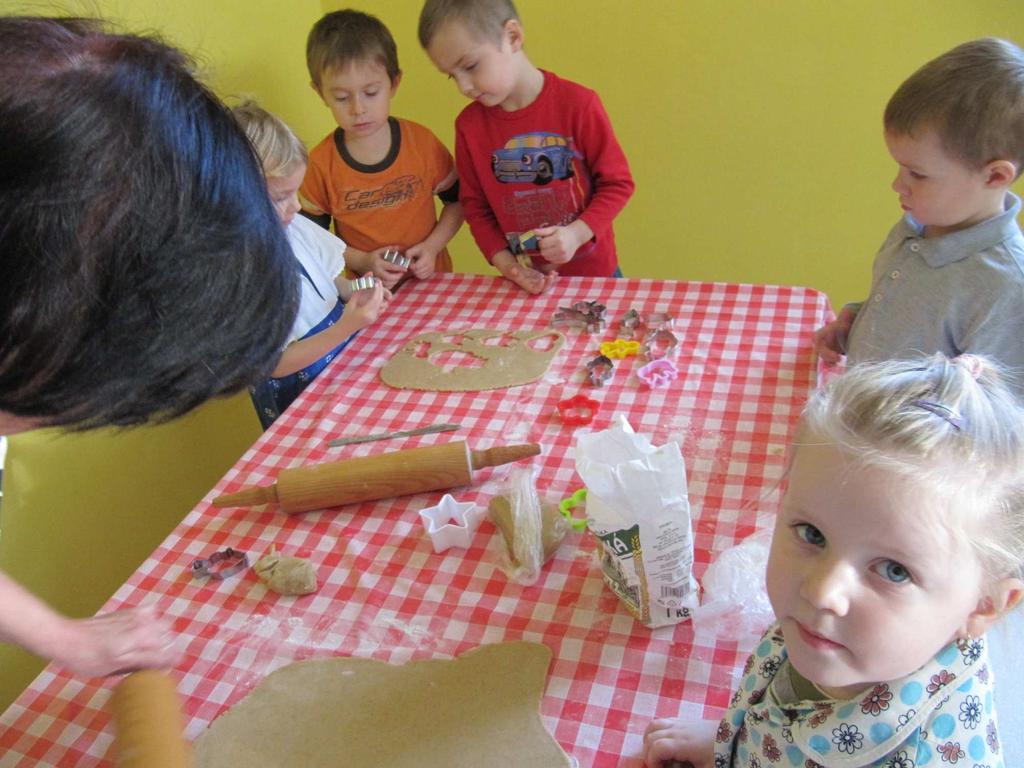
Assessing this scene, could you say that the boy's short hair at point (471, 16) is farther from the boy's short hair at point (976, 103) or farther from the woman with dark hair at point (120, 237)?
the woman with dark hair at point (120, 237)

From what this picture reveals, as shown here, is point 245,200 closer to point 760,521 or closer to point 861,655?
point 861,655

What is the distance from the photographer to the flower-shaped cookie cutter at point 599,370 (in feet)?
4.70

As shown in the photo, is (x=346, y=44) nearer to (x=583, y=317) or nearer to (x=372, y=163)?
(x=372, y=163)

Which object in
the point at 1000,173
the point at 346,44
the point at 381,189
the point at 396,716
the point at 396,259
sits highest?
the point at 346,44

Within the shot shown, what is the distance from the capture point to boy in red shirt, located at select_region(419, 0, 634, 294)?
1799 mm

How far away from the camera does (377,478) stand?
122cm

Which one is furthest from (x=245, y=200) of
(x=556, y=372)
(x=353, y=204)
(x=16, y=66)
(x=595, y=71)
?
(x=595, y=71)

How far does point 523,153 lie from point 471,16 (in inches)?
12.8

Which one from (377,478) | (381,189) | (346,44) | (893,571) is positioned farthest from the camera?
(381,189)

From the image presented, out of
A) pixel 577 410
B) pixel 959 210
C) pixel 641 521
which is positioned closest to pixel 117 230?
pixel 641 521

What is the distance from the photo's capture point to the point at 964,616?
0.68 meters

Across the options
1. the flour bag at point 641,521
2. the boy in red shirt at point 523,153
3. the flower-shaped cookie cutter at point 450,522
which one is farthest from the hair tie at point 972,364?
the boy in red shirt at point 523,153

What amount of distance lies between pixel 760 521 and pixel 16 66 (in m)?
0.97

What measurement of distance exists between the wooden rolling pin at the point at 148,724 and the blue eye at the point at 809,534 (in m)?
0.60
